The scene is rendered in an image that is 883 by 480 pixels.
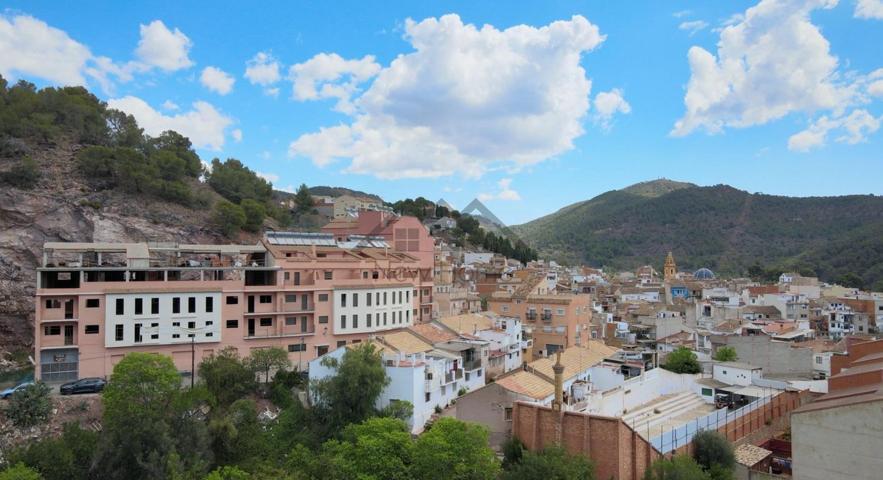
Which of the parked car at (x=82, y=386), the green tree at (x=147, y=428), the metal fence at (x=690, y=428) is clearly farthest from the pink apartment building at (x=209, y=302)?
the metal fence at (x=690, y=428)

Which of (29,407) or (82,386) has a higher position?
(82,386)

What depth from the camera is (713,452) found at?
2164 centimetres

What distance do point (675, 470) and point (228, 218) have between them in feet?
134

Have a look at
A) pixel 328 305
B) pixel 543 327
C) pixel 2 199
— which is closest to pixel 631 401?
pixel 543 327

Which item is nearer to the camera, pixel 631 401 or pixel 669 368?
pixel 631 401

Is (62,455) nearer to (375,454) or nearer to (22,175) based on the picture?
(375,454)

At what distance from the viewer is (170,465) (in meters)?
19.6

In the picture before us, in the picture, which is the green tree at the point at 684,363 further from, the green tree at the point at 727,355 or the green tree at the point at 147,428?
the green tree at the point at 147,428

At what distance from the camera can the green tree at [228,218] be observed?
49.9 m

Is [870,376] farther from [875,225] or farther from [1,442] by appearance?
[875,225]

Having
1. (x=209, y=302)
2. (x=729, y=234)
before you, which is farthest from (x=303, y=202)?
(x=729, y=234)

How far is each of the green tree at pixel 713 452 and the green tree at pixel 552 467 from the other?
5243mm

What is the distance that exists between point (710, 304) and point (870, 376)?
3057cm

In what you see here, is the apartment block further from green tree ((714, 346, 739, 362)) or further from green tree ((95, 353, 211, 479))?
green tree ((95, 353, 211, 479))
